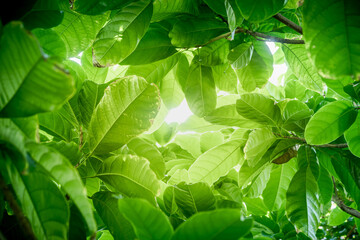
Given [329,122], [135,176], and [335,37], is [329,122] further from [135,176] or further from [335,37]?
[135,176]

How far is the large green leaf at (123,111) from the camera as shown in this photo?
0.65 meters

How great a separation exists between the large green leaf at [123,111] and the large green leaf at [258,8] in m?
0.28

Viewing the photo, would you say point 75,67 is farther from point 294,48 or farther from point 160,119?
point 294,48

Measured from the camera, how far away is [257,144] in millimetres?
1024

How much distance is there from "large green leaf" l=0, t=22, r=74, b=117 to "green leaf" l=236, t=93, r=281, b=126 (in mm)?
714

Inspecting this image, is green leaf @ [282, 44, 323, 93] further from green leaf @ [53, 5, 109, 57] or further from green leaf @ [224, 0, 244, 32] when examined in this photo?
green leaf @ [53, 5, 109, 57]

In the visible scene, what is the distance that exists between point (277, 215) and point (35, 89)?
5.39 ft

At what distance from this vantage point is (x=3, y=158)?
16.7 inches

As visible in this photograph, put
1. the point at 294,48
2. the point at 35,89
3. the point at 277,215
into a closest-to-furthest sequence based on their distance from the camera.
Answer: the point at 35,89
the point at 294,48
the point at 277,215

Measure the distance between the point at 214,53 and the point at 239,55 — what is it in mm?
92

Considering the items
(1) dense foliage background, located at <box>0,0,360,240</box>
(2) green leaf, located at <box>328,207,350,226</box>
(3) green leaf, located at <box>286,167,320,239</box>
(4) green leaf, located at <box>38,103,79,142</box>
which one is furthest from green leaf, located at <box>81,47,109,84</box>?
(2) green leaf, located at <box>328,207,350,226</box>

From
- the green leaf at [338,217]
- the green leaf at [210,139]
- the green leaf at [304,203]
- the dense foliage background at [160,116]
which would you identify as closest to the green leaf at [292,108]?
the dense foliage background at [160,116]

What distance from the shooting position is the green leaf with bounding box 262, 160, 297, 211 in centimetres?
140

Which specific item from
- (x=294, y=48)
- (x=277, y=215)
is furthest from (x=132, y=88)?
(x=277, y=215)
